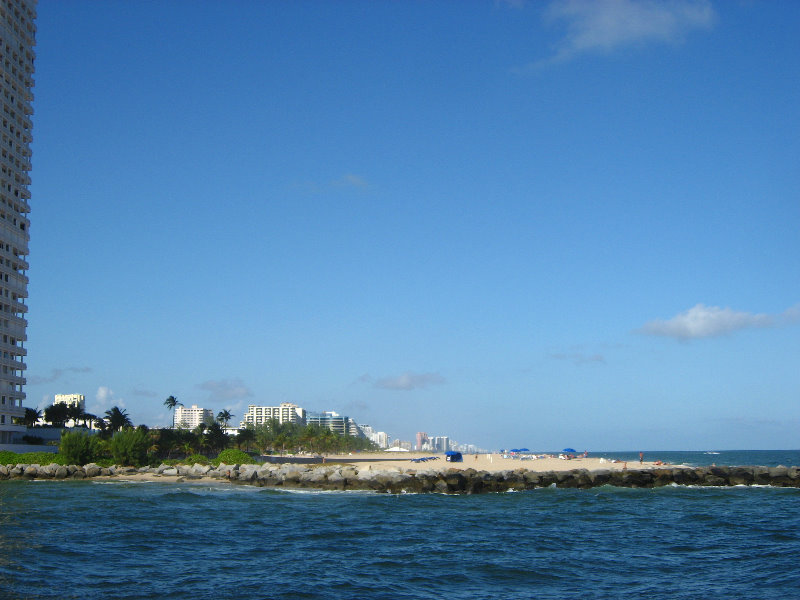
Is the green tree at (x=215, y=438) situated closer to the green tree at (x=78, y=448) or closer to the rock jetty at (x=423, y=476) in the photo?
the green tree at (x=78, y=448)

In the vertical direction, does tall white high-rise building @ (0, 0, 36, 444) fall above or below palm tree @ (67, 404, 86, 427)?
above

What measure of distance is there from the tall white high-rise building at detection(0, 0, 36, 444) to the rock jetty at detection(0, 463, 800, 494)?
93.0ft

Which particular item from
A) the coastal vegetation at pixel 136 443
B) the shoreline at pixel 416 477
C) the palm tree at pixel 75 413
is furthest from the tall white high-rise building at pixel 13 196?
the shoreline at pixel 416 477

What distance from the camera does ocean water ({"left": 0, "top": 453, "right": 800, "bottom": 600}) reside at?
79.5ft

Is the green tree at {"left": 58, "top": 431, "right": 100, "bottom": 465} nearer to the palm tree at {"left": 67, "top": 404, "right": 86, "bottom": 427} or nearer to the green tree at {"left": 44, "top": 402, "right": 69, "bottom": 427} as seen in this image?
the green tree at {"left": 44, "top": 402, "right": 69, "bottom": 427}

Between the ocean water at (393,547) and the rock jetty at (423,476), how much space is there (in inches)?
238

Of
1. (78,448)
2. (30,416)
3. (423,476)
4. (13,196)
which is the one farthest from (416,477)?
(30,416)

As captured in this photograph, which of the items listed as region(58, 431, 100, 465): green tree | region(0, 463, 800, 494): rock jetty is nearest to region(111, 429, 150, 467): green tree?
region(58, 431, 100, 465): green tree

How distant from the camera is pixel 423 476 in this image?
62125 mm

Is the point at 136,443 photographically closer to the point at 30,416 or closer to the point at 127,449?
the point at 127,449

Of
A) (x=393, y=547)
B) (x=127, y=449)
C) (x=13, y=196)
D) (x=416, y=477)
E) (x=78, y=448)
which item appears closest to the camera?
(x=393, y=547)

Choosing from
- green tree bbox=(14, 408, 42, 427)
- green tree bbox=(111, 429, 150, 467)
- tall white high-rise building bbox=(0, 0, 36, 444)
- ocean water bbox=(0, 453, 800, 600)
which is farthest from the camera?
green tree bbox=(14, 408, 42, 427)

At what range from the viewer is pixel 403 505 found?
50.2 metres

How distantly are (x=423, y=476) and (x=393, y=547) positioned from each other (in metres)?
30.1
